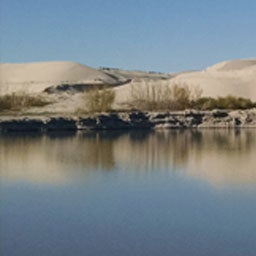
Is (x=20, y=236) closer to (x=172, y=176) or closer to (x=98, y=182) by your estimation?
(x=98, y=182)

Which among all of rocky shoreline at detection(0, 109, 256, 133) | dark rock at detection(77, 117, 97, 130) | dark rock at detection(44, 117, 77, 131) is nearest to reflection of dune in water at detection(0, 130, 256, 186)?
dark rock at detection(44, 117, 77, 131)

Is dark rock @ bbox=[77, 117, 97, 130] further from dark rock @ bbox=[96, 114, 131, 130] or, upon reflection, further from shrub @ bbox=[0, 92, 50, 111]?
shrub @ bbox=[0, 92, 50, 111]

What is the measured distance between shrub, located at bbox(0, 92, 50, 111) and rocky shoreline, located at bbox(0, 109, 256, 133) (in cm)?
626

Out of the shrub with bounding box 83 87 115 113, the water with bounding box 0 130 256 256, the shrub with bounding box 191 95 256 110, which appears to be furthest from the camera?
the shrub with bounding box 191 95 256 110

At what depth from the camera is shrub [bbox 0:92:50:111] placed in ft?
126

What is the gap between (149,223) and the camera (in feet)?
33.2

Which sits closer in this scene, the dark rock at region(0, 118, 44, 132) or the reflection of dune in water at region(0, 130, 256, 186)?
the reflection of dune in water at region(0, 130, 256, 186)

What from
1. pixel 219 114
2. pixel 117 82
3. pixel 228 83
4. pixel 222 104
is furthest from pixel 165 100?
pixel 117 82

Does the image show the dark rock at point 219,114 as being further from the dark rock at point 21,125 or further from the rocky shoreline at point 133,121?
the dark rock at point 21,125

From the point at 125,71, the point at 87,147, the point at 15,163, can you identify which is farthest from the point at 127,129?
the point at 125,71

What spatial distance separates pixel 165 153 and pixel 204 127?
42.6 feet

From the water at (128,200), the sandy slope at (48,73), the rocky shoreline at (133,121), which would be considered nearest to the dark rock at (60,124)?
the rocky shoreline at (133,121)

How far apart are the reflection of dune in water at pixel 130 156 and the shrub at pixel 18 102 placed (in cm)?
1132

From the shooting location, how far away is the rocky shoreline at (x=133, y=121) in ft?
99.9
